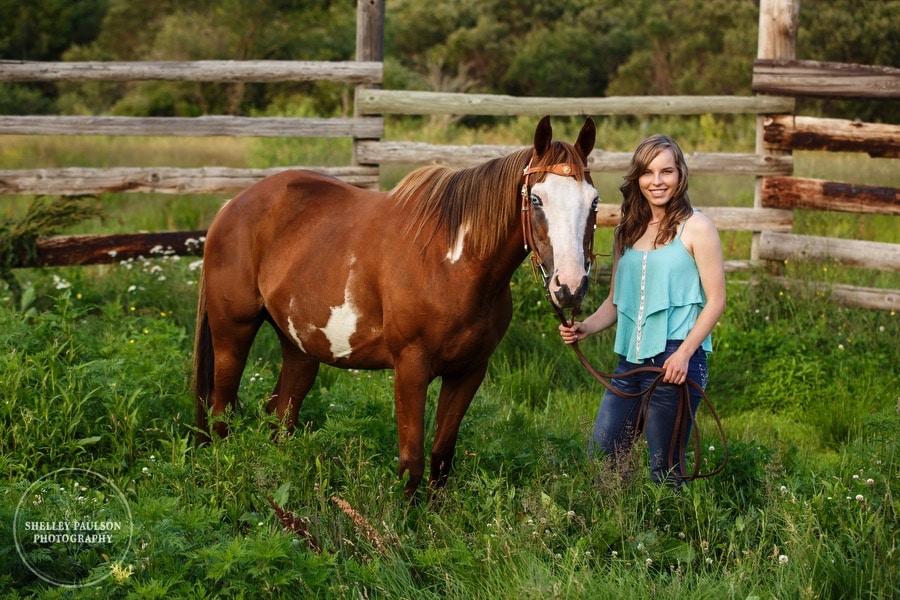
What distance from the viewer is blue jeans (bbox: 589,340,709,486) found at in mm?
3652

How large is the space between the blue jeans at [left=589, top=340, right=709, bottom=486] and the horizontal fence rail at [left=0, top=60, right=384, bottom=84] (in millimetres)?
3942

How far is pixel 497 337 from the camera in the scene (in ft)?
12.8

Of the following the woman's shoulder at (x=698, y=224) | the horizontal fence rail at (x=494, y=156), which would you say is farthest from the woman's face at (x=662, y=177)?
the horizontal fence rail at (x=494, y=156)

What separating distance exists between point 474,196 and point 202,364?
1.87 meters

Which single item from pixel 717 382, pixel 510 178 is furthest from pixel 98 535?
pixel 717 382

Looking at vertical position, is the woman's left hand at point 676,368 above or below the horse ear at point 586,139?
below

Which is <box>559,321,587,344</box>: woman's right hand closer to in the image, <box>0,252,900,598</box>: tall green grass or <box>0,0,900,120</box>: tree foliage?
<box>0,252,900,598</box>: tall green grass

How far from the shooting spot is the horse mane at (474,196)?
139 inches

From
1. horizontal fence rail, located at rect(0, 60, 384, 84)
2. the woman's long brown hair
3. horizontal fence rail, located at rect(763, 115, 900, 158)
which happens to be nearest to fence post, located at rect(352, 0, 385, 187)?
horizontal fence rail, located at rect(0, 60, 384, 84)

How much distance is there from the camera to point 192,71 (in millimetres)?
7047

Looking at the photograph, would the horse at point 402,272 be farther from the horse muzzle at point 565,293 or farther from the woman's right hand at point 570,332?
the woman's right hand at point 570,332

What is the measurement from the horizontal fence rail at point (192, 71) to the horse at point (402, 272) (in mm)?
2644

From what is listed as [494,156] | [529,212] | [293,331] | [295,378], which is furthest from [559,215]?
[494,156]

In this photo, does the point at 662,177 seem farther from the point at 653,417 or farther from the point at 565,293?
the point at 653,417
